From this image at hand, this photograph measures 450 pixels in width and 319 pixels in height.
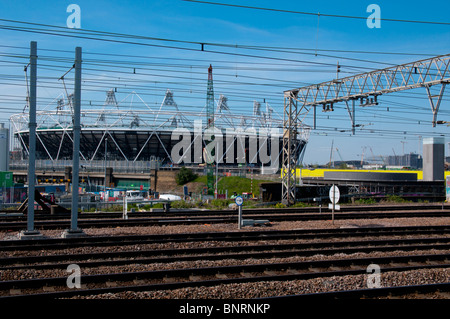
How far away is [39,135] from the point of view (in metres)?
64.2

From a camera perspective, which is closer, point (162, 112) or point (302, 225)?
point (302, 225)

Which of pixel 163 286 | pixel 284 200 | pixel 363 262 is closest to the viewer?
pixel 163 286

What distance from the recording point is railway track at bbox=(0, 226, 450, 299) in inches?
278

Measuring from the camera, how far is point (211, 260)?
9078mm

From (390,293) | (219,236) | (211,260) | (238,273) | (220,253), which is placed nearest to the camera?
(390,293)

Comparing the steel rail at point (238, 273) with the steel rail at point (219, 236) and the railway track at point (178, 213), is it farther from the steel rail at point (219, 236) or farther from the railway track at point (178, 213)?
the railway track at point (178, 213)

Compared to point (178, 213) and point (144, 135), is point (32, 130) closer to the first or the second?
point (178, 213)

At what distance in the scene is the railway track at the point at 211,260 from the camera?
7051 mm

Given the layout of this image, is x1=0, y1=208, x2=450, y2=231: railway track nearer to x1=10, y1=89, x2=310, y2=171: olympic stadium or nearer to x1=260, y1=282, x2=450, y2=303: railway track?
x1=260, y1=282, x2=450, y2=303: railway track

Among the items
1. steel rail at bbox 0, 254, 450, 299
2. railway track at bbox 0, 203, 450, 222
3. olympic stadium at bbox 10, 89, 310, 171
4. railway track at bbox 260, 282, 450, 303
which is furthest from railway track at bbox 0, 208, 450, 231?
olympic stadium at bbox 10, 89, 310, 171

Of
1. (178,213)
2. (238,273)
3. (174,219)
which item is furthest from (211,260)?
(178,213)
